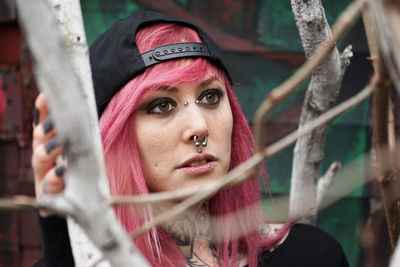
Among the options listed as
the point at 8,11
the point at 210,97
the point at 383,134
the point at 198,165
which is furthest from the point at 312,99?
the point at 8,11

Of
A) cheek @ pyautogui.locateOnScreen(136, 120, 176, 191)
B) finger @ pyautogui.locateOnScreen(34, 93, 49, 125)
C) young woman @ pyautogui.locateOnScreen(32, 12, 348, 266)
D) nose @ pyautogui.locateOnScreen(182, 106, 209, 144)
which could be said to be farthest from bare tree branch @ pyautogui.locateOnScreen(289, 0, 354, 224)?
finger @ pyautogui.locateOnScreen(34, 93, 49, 125)

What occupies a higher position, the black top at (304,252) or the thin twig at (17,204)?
the thin twig at (17,204)

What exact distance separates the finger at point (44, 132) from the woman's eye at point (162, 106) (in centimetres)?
51

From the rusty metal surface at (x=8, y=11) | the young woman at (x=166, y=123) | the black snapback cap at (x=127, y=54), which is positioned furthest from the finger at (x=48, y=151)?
the rusty metal surface at (x=8, y=11)

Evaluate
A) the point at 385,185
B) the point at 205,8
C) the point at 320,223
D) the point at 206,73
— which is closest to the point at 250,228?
the point at 206,73

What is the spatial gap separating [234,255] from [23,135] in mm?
1332

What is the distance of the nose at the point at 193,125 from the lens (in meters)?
1.21

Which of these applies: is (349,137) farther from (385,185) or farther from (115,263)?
(115,263)

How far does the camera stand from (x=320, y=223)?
7.68 ft

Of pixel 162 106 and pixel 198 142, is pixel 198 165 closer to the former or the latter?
pixel 198 142

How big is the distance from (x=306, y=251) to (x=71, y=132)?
1220 mm

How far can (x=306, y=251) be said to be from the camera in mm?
1502

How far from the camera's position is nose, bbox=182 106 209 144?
1.21m

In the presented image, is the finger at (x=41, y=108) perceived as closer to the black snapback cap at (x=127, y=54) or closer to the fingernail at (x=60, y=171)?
the fingernail at (x=60, y=171)
